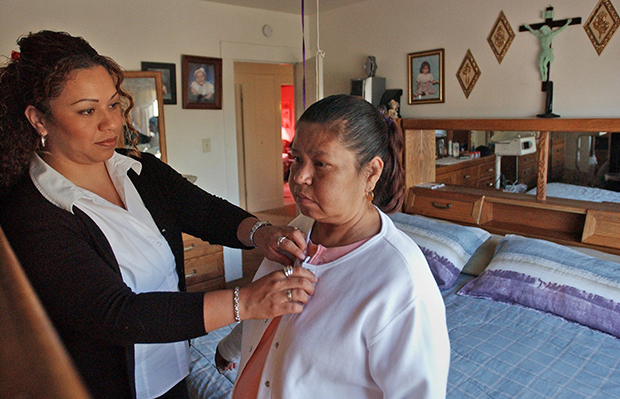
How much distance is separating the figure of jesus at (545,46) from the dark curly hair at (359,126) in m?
2.05

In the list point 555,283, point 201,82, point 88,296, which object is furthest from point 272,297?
point 201,82

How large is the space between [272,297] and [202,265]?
2.85 m

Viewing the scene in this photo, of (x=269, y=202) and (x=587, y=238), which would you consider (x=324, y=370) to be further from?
(x=269, y=202)

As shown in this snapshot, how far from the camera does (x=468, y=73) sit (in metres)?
3.18

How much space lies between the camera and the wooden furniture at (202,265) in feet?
11.8

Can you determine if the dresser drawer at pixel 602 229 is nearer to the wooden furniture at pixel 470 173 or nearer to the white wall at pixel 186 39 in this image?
the wooden furniture at pixel 470 173

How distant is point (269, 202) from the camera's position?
23.6 feet

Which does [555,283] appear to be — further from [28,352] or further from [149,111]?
[149,111]

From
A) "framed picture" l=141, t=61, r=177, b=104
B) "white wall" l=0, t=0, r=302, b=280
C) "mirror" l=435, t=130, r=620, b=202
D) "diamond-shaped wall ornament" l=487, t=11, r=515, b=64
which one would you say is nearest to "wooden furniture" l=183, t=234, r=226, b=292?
"white wall" l=0, t=0, r=302, b=280

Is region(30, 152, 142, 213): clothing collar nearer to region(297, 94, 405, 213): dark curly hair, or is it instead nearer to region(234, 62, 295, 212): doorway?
region(297, 94, 405, 213): dark curly hair

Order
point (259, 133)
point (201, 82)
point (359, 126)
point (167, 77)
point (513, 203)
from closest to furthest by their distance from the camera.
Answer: point (359, 126) → point (513, 203) → point (167, 77) → point (201, 82) → point (259, 133)

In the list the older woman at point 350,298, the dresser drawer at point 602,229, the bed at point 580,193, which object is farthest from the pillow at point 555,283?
the older woman at point 350,298

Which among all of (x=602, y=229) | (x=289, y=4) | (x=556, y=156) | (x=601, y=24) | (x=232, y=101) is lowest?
(x=602, y=229)

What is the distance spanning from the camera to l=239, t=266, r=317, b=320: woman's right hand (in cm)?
95
